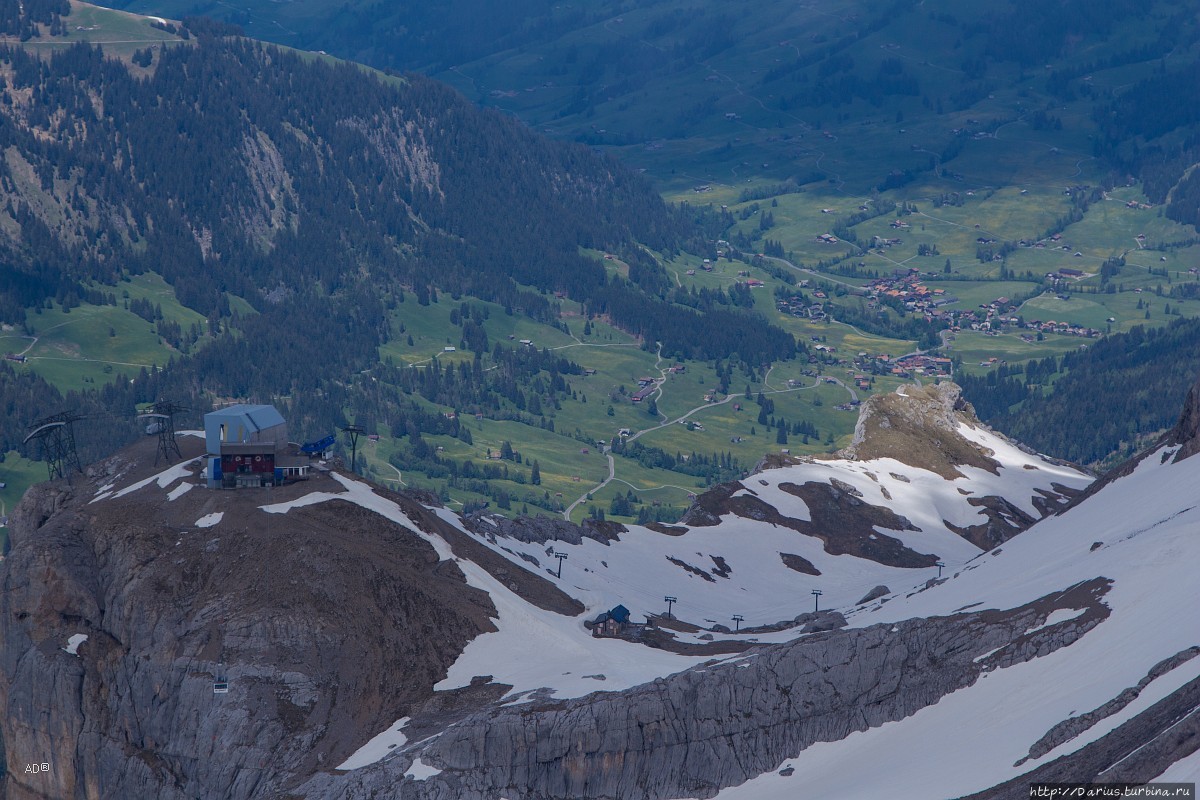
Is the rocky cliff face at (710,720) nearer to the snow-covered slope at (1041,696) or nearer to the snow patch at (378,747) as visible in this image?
the snow-covered slope at (1041,696)

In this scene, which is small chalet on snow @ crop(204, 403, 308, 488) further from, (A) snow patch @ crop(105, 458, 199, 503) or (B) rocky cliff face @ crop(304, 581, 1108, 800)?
(B) rocky cliff face @ crop(304, 581, 1108, 800)

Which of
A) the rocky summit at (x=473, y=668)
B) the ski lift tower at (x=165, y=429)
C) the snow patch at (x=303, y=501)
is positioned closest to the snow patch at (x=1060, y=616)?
the rocky summit at (x=473, y=668)

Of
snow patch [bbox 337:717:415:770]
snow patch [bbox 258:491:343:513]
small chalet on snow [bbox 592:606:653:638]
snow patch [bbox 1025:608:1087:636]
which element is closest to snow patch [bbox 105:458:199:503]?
snow patch [bbox 258:491:343:513]

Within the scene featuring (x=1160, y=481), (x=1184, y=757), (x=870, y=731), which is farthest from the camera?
(x=1160, y=481)

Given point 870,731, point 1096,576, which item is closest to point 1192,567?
point 1096,576

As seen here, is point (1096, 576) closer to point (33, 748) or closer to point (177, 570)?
point (177, 570)
